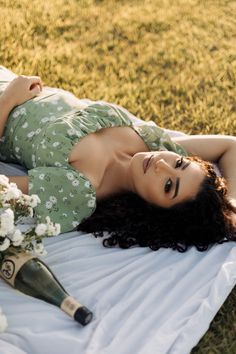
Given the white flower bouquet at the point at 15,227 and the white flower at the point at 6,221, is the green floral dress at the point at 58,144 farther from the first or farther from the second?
the white flower at the point at 6,221

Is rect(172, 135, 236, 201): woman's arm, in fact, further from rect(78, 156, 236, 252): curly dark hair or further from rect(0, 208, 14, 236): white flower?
rect(0, 208, 14, 236): white flower

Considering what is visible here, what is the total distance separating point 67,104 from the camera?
13.7 feet

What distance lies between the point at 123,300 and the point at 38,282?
0.48m

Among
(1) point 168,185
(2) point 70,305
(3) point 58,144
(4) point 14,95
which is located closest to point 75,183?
(3) point 58,144

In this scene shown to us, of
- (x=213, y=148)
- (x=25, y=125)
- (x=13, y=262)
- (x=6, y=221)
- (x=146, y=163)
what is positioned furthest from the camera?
(x=213, y=148)

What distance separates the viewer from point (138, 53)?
6.31 meters

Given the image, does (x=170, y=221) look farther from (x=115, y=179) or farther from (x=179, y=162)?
(x=115, y=179)

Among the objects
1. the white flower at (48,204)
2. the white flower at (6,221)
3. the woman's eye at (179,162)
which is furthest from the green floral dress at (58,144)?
the white flower at (6,221)

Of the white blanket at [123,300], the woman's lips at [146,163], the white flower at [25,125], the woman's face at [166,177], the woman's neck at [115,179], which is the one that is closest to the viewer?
the white blanket at [123,300]

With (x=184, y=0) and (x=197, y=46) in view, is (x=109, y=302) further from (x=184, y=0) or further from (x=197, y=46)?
(x=184, y=0)

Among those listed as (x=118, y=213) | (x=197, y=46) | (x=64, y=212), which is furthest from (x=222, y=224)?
(x=197, y=46)

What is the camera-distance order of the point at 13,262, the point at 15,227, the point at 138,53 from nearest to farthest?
1. the point at 15,227
2. the point at 13,262
3. the point at 138,53

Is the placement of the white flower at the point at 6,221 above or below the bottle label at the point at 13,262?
above

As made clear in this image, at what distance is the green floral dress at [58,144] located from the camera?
365 cm
